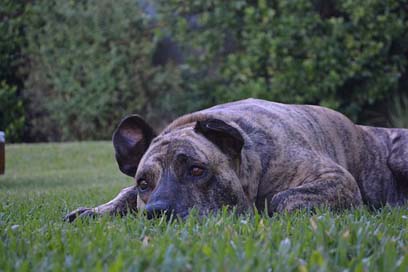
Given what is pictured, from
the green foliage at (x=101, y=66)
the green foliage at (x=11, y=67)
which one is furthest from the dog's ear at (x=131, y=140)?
the green foliage at (x=11, y=67)

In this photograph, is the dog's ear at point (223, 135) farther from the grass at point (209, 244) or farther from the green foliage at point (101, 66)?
the green foliage at point (101, 66)

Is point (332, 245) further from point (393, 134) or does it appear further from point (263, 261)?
point (393, 134)

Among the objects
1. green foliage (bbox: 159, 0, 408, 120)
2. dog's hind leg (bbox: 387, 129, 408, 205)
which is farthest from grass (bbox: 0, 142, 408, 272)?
green foliage (bbox: 159, 0, 408, 120)

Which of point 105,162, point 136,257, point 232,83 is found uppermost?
point 136,257

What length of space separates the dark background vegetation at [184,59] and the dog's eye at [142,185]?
8.02m

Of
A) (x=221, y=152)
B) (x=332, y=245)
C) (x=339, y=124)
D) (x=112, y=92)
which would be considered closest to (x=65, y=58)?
(x=112, y=92)

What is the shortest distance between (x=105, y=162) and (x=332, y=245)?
9120 mm

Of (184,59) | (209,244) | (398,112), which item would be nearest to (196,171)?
(209,244)

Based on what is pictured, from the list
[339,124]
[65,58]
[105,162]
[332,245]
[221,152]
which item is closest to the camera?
[332,245]

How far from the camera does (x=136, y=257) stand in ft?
9.26

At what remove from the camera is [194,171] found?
4.75 meters

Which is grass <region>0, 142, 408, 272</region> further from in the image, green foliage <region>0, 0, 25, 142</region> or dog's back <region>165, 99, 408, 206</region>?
green foliage <region>0, 0, 25, 142</region>

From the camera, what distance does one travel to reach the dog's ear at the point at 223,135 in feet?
16.2

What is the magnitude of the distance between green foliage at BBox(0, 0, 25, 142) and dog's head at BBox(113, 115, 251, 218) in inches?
410
